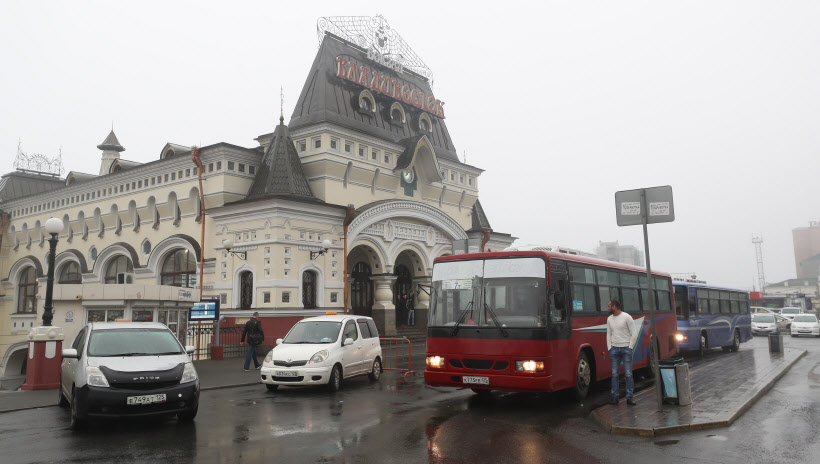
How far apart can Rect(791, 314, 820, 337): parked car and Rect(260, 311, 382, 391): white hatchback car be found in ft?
94.0

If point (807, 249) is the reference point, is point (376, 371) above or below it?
below

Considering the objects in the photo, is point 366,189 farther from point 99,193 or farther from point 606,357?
point 606,357

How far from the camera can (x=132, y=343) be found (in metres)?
9.69

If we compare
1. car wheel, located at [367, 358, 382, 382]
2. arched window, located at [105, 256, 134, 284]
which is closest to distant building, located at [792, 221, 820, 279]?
arched window, located at [105, 256, 134, 284]

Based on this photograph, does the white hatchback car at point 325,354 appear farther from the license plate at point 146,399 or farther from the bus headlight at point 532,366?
the bus headlight at point 532,366

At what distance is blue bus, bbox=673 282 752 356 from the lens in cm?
1928

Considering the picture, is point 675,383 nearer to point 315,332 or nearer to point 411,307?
point 315,332

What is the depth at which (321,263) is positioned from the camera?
24266 millimetres

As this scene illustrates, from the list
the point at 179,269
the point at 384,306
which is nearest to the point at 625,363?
the point at 384,306

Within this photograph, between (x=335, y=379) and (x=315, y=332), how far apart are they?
1395mm

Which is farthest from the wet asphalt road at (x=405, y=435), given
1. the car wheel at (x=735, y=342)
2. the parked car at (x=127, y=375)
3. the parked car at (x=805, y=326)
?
the parked car at (x=805, y=326)

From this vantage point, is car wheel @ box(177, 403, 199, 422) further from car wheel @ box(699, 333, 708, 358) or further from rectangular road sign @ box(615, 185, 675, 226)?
car wheel @ box(699, 333, 708, 358)

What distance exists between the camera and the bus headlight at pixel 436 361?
34.8 feet

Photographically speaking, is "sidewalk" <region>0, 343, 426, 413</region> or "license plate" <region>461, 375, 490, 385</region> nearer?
"license plate" <region>461, 375, 490, 385</region>
